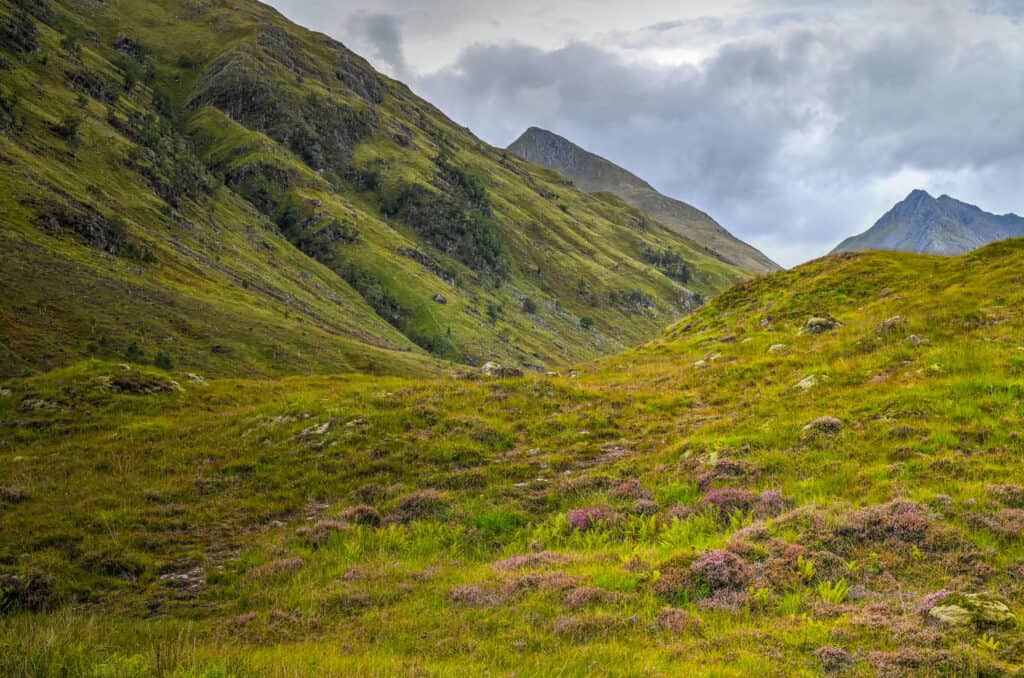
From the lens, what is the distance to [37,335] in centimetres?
5744

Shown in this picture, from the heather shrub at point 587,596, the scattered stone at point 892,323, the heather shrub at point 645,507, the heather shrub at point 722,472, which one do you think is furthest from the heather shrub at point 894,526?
the scattered stone at point 892,323

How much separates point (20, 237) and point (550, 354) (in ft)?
470

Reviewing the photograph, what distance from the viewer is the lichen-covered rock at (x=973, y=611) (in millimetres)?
7926

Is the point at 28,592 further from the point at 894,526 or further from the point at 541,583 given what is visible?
the point at 894,526

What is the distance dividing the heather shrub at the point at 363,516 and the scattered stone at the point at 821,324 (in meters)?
25.0

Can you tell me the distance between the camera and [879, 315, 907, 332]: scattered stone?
2367 cm

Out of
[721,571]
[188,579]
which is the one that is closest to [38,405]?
[188,579]

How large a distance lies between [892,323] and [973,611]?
19.2 metres

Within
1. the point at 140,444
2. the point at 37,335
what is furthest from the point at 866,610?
the point at 37,335

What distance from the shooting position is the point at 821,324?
30.0m

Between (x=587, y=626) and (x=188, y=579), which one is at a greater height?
(x=587, y=626)

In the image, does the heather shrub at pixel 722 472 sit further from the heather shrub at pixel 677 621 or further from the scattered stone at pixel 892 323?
the scattered stone at pixel 892 323

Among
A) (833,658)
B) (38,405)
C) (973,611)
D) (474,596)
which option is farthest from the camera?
(38,405)

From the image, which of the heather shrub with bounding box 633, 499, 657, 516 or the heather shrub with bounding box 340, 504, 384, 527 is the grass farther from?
the heather shrub with bounding box 633, 499, 657, 516
